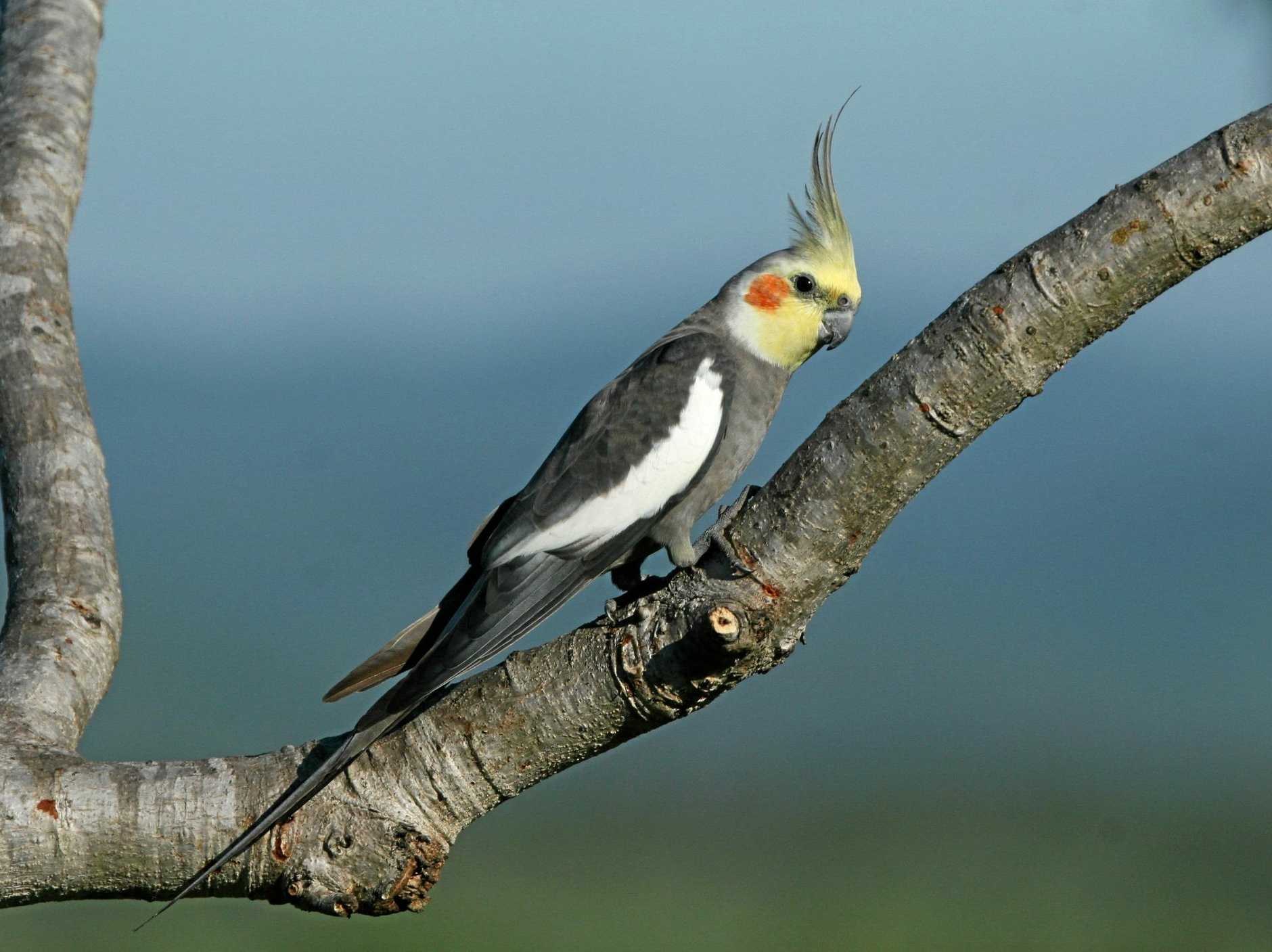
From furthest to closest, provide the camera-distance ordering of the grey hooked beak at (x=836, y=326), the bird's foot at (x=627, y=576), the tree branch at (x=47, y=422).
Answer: the grey hooked beak at (x=836, y=326)
the bird's foot at (x=627, y=576)
the tree branch at (x=47, y=422)

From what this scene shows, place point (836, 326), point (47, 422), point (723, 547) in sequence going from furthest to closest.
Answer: point (836, 326), point (47, 422), point (723, 547)

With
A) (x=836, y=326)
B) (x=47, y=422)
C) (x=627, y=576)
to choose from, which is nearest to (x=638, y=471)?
(x=627, y=576)

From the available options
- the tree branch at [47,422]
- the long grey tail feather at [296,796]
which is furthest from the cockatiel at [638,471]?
the tree branch at [47,422]

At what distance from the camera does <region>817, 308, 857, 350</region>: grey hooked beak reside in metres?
3.79

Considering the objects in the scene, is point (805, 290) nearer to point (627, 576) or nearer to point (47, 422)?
point (627, 576)

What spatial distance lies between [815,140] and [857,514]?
6.63 feet

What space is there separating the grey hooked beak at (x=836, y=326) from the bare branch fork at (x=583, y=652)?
6.08ft

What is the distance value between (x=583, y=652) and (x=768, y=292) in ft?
6.35

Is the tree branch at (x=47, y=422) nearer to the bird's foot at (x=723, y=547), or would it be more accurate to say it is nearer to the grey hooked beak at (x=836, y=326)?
the bird's foot at (x=723, y=547)

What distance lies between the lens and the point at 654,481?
3100mm

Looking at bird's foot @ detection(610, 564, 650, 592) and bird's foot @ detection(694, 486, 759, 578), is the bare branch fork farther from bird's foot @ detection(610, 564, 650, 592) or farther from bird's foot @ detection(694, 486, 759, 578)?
bird's foot @ detection(610, 564, 650, 592)

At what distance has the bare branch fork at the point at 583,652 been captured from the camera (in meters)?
1.80

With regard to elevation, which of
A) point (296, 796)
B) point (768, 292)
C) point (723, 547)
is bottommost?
point (296, 796)

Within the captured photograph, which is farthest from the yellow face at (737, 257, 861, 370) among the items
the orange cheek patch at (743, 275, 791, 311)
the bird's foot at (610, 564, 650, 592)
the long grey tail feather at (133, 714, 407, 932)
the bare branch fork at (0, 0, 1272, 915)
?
the long grey tail feather at (133, 714, 407, 932)
